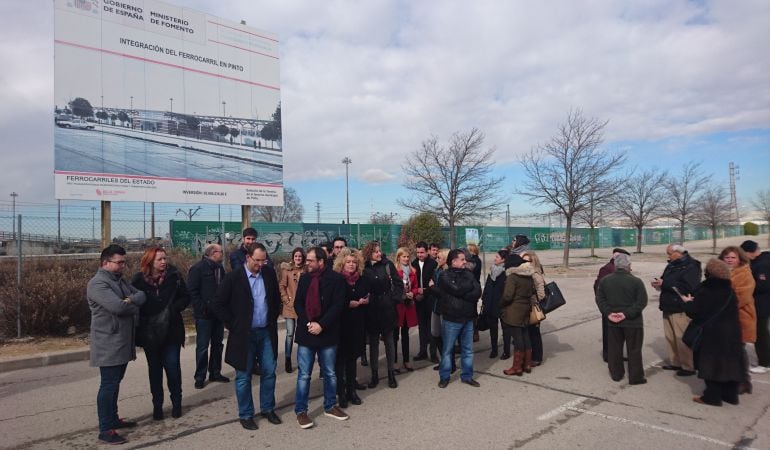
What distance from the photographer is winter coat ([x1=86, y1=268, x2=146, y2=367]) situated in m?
4.47

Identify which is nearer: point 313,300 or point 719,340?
point 313,300

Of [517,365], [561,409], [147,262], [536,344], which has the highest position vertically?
[147,262]

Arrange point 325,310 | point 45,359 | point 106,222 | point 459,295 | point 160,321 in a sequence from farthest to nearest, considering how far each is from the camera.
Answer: point 106,222 → point 45,359 → point 459,295 → point 325,310 → point 160,321

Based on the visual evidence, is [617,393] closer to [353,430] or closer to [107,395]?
[353,430]

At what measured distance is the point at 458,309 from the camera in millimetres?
6148

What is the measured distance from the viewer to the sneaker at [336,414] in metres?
5.11

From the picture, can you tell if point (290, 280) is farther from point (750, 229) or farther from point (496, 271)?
point (750, 229)

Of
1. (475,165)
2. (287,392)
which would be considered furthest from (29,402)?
(475,165)

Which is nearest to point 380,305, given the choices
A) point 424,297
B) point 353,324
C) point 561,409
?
point 353,324

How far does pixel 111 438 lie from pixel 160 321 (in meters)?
1.10

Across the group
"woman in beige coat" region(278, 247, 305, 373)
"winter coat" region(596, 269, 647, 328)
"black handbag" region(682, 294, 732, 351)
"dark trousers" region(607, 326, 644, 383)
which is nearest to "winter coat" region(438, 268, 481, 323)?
"winter coat" region(596, 269, 647, 328)

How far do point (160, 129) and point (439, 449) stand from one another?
11188 mm

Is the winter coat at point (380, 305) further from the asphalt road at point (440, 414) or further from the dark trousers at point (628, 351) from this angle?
the dark trousers at point (628, 351)

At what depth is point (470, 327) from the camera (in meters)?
6.31
